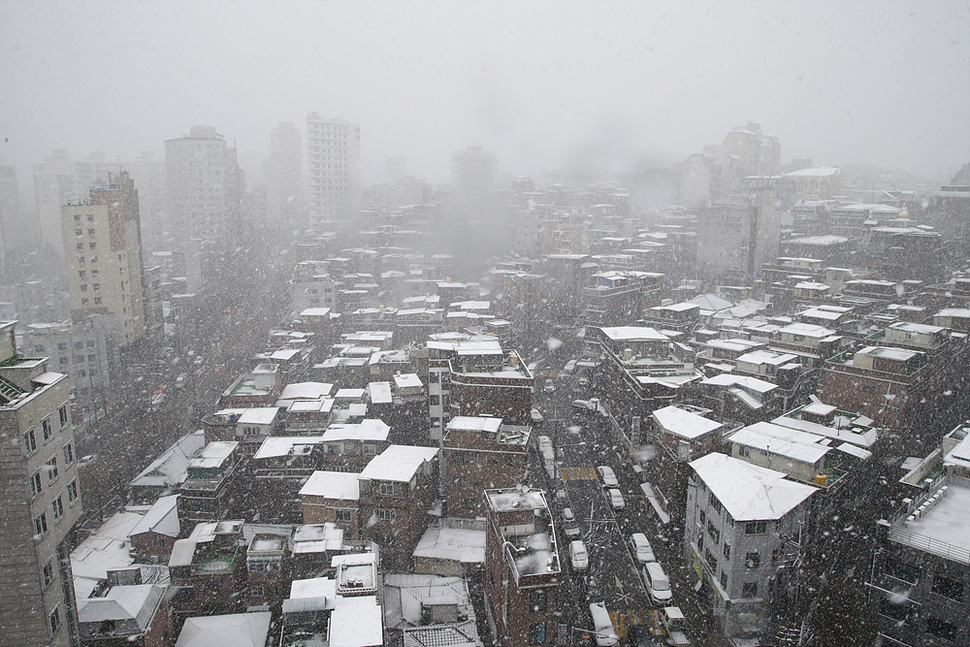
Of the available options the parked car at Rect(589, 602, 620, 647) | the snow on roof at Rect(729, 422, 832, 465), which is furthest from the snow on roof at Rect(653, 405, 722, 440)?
the parked car at Rect(589, 602, 620, 647)

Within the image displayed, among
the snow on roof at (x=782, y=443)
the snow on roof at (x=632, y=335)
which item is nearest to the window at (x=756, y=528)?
the snow on roof at (x=782, y=443)

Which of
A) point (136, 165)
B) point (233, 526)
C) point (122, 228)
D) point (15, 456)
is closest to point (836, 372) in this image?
point (233, 526)

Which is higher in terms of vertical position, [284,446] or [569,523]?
[284,446]

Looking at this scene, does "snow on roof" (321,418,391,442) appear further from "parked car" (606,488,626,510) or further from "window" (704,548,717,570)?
"window" (704,548,717,570)

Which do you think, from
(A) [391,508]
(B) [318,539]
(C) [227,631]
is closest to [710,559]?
(A) [391,508]

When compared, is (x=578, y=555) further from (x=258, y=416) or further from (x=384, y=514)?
(x=258, y=416)

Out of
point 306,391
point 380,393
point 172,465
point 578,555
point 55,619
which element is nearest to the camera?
point 55,619
